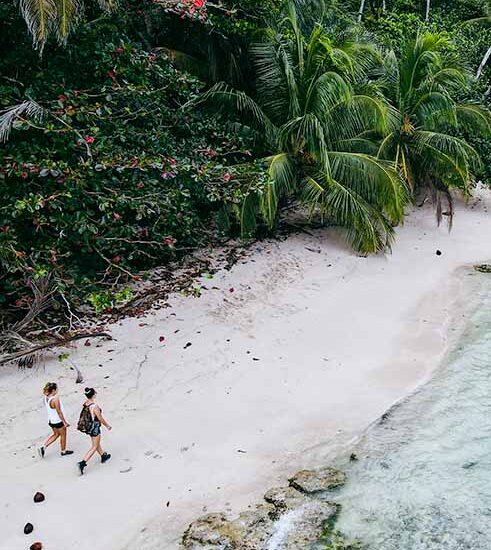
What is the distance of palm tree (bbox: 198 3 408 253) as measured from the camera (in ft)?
35.4

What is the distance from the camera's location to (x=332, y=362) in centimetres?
838

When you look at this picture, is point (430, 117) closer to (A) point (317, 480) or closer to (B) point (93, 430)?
(A) point (317, 480)

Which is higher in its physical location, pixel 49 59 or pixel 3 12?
pixel 3 12

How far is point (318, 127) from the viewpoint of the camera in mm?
10695

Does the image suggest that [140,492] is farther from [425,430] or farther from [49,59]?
[49,59]

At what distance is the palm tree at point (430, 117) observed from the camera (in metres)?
13.2

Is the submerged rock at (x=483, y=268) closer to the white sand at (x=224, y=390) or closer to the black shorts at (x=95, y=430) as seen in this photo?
the white sand at (x=224, y=390)

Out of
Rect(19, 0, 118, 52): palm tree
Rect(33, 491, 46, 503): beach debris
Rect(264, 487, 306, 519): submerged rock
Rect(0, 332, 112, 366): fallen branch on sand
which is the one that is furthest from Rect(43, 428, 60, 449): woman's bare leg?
Rect(19, 0, 118, 52): palm tree

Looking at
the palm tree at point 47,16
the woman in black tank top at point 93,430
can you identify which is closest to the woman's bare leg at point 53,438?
the woman in black tank top at point 93,430

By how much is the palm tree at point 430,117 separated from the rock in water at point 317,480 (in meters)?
8.57

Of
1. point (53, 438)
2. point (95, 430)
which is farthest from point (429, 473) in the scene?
point (53, 438)

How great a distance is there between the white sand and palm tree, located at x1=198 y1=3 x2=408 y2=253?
1.16 m

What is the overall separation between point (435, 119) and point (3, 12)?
10500 millimetres

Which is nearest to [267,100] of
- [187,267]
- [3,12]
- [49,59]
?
[187,267]
